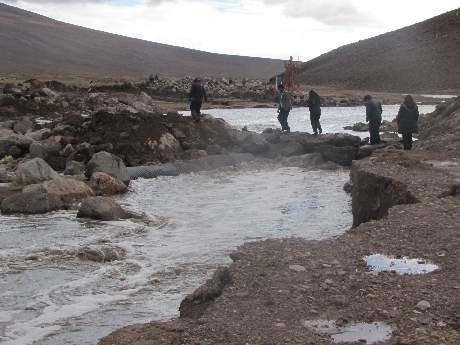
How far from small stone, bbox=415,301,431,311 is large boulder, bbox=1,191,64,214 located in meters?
8.70

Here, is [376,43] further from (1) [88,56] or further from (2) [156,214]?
(2) [156,214]

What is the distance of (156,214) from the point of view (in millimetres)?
12422

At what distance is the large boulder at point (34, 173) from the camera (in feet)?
46.4

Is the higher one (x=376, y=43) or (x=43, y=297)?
(x=376, y=43)

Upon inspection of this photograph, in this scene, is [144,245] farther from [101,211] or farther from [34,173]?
[34,173]

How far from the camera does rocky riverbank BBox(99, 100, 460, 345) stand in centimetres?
486

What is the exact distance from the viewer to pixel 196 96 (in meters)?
21.5

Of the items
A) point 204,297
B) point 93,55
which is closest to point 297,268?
point 204,297

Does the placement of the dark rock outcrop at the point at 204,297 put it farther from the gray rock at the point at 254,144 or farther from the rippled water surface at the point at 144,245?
the gray rock at the point at 254,144

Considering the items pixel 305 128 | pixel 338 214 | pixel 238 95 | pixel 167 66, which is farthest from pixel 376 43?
pixel 338 214

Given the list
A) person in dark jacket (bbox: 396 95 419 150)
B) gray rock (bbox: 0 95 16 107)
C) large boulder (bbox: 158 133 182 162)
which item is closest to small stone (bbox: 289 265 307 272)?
person in dark jacket (bbox: 396 95 419 150)

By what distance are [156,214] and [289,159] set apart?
26.0 feet

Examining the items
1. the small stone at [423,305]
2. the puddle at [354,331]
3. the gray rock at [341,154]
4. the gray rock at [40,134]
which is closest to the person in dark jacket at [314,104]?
the gray rock at [341,154]

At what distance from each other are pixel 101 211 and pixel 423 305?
7399mm
